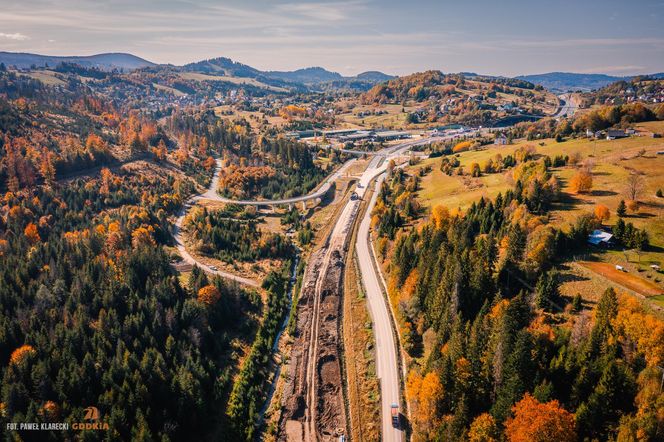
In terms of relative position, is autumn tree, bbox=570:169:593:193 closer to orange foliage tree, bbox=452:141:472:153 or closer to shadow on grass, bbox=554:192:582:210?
shadow on grass, bbox=554:192:582:210

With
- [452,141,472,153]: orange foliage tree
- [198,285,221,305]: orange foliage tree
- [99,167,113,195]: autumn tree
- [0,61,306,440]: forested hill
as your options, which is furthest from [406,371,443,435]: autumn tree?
[452,141,472,153]: orange foliage tree

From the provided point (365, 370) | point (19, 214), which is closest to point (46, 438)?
point (365, 370)

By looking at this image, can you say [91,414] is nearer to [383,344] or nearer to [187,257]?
[383,344]

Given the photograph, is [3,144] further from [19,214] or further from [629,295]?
[629,295]

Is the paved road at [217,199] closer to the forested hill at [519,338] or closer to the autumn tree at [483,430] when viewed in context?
the forested hill at [519,338]

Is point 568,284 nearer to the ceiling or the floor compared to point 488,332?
nearer to the ceiling

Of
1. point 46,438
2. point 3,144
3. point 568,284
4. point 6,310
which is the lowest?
point 46,438

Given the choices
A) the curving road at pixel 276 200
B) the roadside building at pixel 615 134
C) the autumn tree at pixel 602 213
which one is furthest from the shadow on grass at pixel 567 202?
the curving road at pixel 276 200
